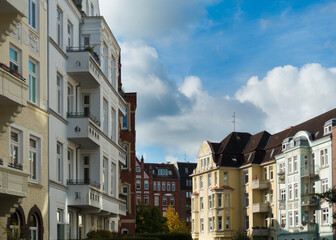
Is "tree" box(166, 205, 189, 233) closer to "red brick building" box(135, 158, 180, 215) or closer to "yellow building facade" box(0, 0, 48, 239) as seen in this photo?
"red brick building" box(135, 158, 180, 215)

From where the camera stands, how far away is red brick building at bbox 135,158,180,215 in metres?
138

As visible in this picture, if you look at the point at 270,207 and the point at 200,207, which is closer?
the point at 270,207

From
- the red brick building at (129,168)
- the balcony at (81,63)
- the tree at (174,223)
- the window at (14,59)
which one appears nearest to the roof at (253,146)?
the red brick building at (129,168)

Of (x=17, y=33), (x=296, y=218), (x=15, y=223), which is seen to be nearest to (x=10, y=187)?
(x=15, y=223)

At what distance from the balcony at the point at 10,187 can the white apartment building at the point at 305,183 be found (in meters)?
44.5

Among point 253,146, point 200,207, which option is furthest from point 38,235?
point 200,207

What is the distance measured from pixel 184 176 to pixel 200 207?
51071mm

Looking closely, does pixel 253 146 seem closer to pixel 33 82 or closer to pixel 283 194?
pixel 283 194

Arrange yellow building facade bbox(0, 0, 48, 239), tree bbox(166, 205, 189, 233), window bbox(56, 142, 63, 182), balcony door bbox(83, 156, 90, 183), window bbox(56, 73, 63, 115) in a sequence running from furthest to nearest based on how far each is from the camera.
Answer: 1. tree bbox(166, 205, 189, 233)
2. balcony door bbox(83, 156, 90, 183)
3. window bbox(56, 73, 63, 115)
4. window bbox(56, 142, 63, 182)
5. yellow building facade bbox(0, 0, 48, 239)

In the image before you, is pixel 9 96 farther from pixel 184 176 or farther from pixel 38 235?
pixel 184 176

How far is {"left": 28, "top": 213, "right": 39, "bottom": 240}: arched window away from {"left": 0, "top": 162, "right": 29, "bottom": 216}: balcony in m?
3.77

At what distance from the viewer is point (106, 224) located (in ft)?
130

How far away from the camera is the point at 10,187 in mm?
19828

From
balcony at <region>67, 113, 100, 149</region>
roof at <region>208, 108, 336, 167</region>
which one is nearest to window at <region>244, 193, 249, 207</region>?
roof at <region>208, 108, 336, 167</region>
